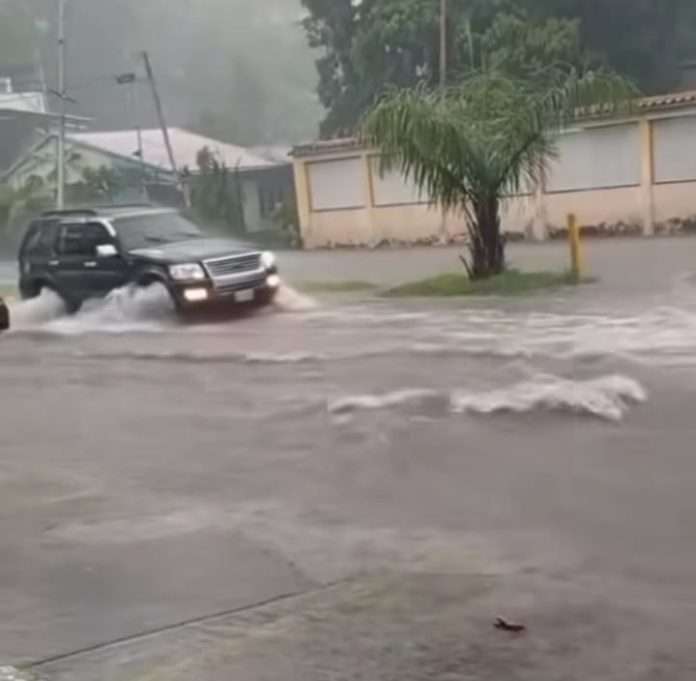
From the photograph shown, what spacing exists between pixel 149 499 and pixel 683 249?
806 inches

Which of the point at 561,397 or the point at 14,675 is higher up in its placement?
the point at 14,675

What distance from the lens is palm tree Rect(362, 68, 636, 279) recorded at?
845 inches

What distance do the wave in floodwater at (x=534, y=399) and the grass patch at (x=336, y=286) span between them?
41.8 feet

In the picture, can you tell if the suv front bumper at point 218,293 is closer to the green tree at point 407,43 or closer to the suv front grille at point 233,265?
the suv front grille at point 233,265

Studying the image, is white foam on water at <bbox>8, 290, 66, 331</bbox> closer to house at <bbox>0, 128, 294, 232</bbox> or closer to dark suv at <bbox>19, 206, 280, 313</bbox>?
dark suv at <bbox>19, 206, 280, 313</bbox>

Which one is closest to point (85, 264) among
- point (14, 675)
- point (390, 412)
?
point (390, 412)

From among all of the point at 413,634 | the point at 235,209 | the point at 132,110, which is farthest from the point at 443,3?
the point at 413,634

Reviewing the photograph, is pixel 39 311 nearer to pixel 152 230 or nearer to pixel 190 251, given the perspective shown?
pixel 152 230

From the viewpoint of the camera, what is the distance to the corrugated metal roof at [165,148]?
52.0m

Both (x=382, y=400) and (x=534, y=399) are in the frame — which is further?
(x=382, y=400)

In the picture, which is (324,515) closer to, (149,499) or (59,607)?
(149,499)

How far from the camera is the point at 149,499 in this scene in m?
8.67

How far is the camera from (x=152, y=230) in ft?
72.5

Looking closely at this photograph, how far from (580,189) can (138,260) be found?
50.4 feet
